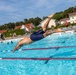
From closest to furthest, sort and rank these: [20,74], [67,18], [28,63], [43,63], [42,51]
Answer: [20,74], [43,63], [28,63], [42,51], [67,18]

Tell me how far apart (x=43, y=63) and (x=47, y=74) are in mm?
1413

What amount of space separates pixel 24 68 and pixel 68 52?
270cm

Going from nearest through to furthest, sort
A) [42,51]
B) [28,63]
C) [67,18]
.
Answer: [28,63] < [42,51] < [67,18]

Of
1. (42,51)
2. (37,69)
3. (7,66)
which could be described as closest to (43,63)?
(37,69)

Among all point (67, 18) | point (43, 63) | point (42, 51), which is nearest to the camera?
point (43, 63)

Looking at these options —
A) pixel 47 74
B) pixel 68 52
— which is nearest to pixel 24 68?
pixel 47 74

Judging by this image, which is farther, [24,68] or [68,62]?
[24,68]

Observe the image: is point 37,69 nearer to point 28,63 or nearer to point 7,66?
point 28,63

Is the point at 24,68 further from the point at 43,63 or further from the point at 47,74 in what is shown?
the point at 47,74

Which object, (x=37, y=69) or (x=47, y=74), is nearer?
(x=47, y=74)

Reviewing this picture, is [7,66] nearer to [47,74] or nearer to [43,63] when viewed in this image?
[43,63]

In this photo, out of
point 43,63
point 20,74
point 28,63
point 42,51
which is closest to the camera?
point 20,74

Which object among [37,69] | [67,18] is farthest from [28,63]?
[67,18]

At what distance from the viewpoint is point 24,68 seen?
8.63m
